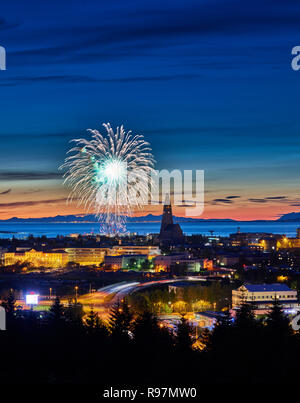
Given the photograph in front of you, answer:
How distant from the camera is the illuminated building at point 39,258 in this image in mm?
74562

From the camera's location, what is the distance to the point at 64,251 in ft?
264

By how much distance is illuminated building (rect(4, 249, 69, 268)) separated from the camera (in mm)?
74562

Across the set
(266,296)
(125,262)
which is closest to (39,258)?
(125,262)

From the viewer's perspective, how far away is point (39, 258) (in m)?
77.0

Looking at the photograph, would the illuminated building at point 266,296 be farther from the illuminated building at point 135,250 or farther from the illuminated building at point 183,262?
the illuminated building at point 135,250

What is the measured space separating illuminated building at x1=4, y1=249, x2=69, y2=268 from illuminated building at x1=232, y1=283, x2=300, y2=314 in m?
40.3

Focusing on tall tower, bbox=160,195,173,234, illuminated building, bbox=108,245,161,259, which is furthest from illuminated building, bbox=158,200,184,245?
illuminated building, bbox=108,245,161,259

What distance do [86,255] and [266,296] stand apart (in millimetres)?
46667

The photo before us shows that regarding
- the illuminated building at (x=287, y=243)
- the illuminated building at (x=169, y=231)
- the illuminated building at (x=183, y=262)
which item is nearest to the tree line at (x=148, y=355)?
the illuminated building at (x=183, y=262)

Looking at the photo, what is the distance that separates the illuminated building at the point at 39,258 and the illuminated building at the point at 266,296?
4025 cm

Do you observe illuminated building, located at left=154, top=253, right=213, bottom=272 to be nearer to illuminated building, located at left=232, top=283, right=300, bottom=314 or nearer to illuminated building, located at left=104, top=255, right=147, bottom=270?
illuminated building, located at left=104, top=255, right=147, bottom=270
